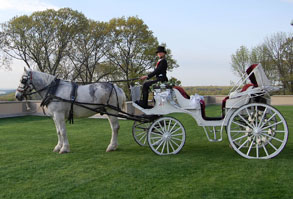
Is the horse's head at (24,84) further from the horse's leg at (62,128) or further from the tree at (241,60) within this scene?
the tree at (241,60)

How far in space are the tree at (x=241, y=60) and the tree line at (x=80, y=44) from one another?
1106cm

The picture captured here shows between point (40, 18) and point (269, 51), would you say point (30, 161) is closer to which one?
point (40, 18)

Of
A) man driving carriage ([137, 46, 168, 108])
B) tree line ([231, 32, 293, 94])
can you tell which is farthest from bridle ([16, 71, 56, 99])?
tree line ([231, 32, 293, 94])

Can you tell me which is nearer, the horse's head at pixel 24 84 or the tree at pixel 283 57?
the horse's head at pixel 24 84

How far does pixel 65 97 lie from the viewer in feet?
23.4

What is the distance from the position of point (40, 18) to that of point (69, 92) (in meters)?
25.4

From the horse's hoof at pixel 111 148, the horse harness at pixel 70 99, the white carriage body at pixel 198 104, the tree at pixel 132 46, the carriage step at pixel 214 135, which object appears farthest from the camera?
the tree at pixel 132 46

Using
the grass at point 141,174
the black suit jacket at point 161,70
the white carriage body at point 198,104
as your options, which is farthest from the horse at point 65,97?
the black suit jacket at point 161,70

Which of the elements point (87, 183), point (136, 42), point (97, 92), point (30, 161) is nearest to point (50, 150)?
point (30, 161)

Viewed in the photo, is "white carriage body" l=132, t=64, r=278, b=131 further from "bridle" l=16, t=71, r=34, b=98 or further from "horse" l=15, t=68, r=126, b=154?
"bridle" l=16, t=71, r=34, b=98

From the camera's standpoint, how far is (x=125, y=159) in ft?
20.8

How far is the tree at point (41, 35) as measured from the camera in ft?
96.1

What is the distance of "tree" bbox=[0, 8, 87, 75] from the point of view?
29283 millimetres

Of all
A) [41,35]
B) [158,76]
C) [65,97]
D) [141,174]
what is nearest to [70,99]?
[65,97]
